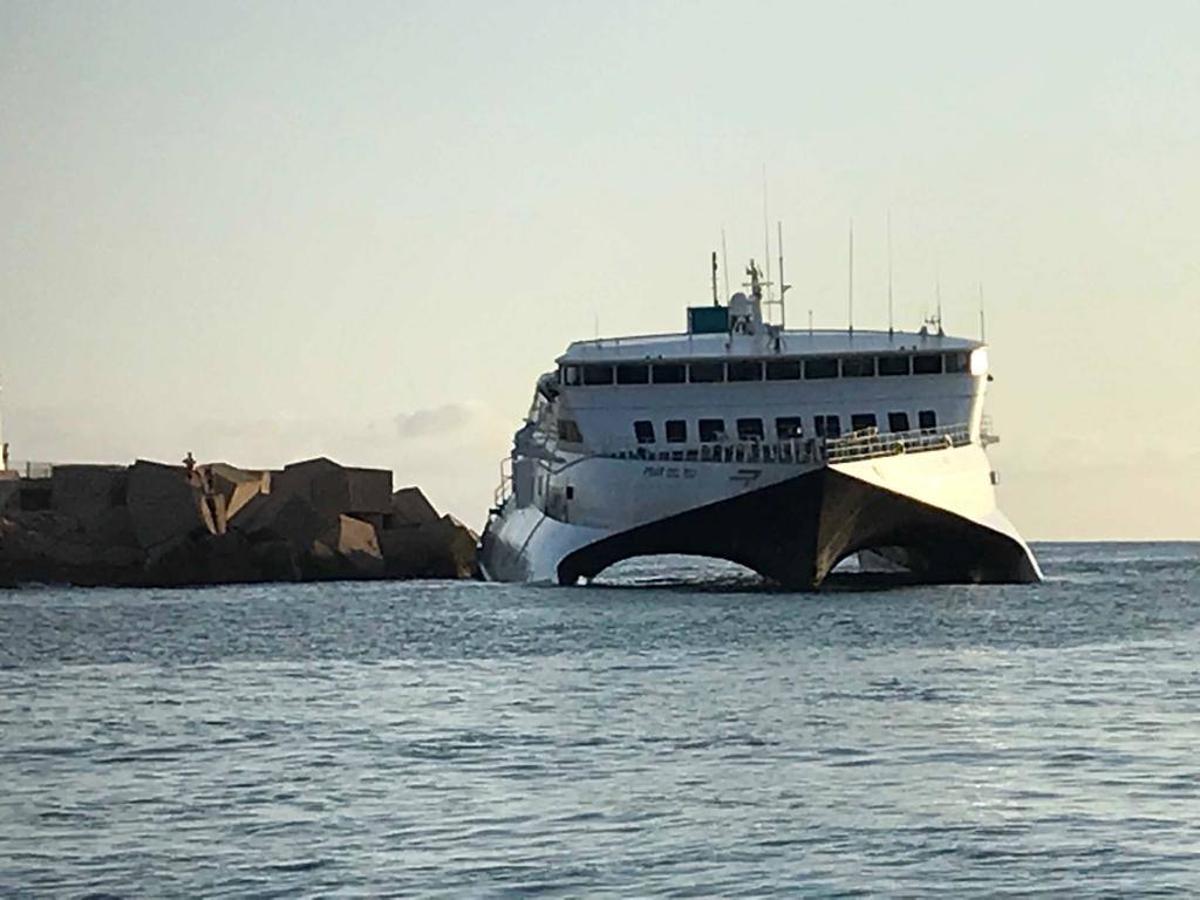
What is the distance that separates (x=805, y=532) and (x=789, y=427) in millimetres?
3400

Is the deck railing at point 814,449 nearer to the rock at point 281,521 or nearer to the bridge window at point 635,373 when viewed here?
the bridge window at point 635,373

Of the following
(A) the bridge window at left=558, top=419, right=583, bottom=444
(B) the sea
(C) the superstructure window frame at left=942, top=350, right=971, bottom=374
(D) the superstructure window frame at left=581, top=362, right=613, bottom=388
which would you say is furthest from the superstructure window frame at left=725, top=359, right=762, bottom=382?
(B) the sea

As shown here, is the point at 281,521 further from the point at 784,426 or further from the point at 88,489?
the point at 784,426

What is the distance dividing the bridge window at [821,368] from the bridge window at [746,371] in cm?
102

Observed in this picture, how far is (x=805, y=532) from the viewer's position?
57781 millimetres

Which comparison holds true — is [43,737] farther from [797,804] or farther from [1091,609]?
[1091,609]

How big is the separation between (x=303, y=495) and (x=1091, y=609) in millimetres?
33856

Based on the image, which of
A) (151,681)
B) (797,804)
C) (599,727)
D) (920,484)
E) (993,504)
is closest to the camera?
(797,804)

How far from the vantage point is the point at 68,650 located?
48531mm

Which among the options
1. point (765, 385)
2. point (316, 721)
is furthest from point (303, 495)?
point (316, 721)

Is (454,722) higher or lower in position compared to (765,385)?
lower

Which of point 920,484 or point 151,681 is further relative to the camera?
point 920,484

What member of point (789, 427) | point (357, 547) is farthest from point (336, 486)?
point (789, 427)

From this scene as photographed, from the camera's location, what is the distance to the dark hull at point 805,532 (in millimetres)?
56125
